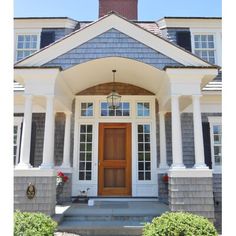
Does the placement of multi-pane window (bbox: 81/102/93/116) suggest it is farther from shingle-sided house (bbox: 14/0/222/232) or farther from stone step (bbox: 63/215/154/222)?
stone step (bbox: 63/215/154/222)

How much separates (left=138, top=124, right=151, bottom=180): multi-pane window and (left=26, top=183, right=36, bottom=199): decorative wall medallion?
3.25 meters

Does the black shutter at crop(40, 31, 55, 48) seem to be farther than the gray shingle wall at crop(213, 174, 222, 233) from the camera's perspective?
Yes

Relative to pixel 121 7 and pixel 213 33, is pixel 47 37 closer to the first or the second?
pixel 121 7

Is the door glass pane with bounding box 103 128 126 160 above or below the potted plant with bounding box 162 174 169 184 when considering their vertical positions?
above

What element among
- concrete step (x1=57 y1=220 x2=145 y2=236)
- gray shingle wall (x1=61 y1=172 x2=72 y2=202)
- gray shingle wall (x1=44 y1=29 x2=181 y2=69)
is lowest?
concrete step (x1=57 y1=220 x2=145 y2=236)

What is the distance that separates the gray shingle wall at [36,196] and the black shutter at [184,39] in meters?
5.95

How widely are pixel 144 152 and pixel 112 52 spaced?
10.4ft

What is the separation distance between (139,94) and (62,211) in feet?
13.1

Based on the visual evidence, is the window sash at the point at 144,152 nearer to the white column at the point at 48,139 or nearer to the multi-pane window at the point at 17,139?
the white column at the point at 48,139

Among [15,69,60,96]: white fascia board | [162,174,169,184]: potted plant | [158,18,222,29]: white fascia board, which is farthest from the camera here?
[158,18,222,29]: white fascia board

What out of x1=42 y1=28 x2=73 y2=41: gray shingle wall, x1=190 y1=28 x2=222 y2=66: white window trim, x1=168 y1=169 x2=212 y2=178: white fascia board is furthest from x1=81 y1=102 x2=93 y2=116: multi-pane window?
x1=190 y1=28 x2=222 y2=66: white window trim

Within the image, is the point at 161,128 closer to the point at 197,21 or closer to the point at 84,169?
the point at 84,169

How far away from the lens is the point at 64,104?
6742mm

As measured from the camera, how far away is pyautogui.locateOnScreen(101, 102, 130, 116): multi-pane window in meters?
7.77
